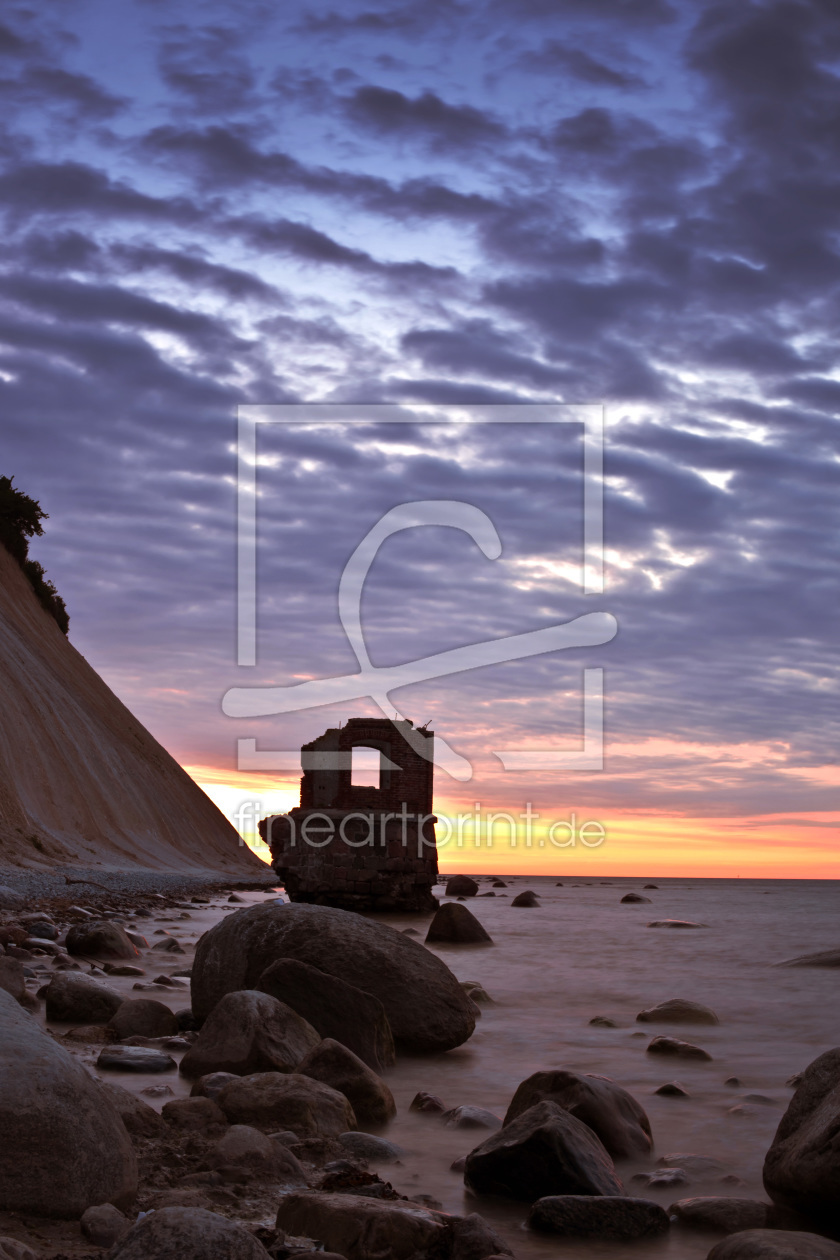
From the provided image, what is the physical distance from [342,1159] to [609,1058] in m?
3.32

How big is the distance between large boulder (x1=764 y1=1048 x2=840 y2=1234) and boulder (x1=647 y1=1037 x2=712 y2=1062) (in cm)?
287

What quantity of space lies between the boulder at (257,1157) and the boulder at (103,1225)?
2.19 feet

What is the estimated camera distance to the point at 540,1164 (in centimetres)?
394

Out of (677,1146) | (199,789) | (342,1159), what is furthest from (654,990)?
(199,789)

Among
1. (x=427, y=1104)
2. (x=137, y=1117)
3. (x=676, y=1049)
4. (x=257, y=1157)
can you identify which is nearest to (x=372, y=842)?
(x=676, y=1049)

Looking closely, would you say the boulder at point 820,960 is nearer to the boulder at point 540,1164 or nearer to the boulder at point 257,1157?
the boulder at point 540,1164

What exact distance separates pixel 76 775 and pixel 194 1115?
28.7m

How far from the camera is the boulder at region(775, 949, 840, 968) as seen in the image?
555 inches

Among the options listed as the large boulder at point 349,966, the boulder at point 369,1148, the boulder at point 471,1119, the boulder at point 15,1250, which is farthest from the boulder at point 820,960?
the boulder at point 15,1250

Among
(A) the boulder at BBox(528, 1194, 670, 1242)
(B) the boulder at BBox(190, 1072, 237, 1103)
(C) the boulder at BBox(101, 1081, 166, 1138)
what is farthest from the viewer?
(B) the boulder at BBox(190, 1072, 237, 1103)

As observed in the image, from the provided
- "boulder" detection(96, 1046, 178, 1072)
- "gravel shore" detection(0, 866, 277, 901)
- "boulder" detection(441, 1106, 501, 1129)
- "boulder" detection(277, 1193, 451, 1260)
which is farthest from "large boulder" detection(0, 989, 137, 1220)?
"gravel shore" detection(0, 866, 277, 901)

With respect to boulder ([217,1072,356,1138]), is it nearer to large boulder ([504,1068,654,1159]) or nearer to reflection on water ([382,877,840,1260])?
reflection on water ([382,877,840,1260])

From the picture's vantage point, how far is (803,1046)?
25.8 feet

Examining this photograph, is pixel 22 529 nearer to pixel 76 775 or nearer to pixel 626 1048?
pixel 76 775
